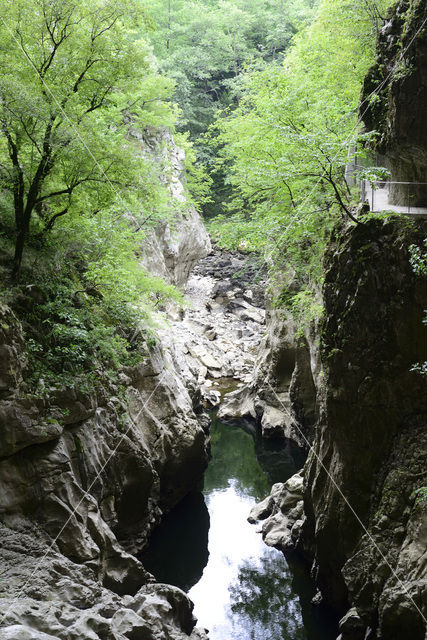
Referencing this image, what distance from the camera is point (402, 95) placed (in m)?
7.95

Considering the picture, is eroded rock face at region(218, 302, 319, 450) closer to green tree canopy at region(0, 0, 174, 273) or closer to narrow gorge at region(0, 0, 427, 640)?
narrow gorge at region(0, 0, 427, 640)

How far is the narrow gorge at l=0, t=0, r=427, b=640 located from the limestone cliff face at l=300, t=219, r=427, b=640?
4cm

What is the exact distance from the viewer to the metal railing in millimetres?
8703

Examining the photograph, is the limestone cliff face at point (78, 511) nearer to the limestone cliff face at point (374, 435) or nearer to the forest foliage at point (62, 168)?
the forest foliage at point (62, 168)

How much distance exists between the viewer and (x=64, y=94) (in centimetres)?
966

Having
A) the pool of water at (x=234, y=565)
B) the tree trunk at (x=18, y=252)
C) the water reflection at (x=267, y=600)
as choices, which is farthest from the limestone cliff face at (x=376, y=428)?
the tree trunk at (x=18, y=252)

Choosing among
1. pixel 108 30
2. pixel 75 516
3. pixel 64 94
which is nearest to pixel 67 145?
pixel 64 94

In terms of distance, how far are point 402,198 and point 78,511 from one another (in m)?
8.99

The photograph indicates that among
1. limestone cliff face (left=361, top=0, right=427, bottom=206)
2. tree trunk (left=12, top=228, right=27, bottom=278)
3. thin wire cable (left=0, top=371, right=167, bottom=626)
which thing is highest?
tree trunk (left=12, top=228, right=27, bottom=278)

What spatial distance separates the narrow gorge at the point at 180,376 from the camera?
7.58 meters

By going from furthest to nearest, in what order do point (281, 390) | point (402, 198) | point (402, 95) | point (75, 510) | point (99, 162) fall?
point (281, 390) → point (99, 162) → point (402, 198) → point (75, 510) → point (402, 95)

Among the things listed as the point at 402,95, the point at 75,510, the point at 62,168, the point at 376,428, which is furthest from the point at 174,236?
the point at 376,428

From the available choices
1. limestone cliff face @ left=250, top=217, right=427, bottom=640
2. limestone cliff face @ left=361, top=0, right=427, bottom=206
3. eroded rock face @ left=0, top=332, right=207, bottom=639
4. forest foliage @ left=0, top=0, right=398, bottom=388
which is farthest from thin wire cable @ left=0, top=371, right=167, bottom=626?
limestone cliff face @ left=361, top=0, right=427, bottom=206

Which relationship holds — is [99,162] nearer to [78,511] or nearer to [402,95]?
[402,95]
